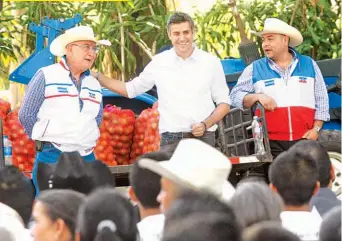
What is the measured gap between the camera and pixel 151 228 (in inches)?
178

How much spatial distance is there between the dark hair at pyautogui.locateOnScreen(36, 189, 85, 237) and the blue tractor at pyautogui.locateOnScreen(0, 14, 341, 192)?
4.04 meters

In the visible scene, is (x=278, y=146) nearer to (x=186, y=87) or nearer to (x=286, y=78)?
(x=286, y=78)

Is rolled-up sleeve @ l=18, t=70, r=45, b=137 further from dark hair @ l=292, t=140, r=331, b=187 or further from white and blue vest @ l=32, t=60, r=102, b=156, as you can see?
dark hair @ l=292, t=140, r=331, b=187

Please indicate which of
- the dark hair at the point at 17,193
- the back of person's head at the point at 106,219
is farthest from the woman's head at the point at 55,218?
the dark hair at the point at 17,193

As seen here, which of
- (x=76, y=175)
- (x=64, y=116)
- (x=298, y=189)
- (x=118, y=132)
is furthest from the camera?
(x=118, y=132)

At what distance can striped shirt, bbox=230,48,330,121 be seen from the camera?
8.13 meters

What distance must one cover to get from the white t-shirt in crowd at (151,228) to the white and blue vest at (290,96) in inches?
143

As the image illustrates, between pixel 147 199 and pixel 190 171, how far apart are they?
1.55ft

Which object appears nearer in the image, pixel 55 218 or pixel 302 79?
pixel 55 218

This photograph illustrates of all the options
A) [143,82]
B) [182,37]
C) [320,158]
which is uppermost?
[182,37]

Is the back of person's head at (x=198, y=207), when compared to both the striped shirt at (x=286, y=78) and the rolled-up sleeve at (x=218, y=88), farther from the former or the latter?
the striped shirt at (x=286, y=78)

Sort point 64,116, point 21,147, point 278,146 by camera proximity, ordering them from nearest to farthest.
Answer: point 64,116 < point 278,146 < point 21,147

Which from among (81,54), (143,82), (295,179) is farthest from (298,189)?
(143,82)

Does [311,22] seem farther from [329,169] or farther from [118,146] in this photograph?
[329,169]
